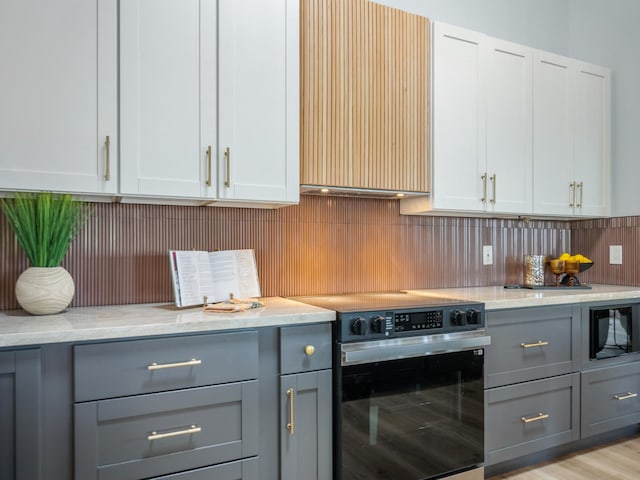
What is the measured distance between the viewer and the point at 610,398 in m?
2.68

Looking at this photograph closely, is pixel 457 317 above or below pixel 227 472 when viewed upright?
above

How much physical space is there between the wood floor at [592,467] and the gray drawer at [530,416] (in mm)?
130

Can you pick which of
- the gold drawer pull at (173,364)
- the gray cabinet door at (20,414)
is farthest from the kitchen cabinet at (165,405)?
the gray cabinet door at (20,414)

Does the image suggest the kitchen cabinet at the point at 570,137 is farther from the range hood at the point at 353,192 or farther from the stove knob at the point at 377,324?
the stove knob at the point at 377,324

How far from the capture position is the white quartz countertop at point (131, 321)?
1.46 meters

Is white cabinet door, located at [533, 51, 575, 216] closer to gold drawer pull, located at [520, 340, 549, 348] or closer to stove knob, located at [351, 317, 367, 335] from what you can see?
gold drawer pull, located at [520, 340, 549, 348]

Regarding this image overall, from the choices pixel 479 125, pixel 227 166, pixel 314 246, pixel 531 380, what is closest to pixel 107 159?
pixel 227 166

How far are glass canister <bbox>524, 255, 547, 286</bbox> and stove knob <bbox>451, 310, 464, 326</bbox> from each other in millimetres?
1195

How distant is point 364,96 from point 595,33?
2136mm

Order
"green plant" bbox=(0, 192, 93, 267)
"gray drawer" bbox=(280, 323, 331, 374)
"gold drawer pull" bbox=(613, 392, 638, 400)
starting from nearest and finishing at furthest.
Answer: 1. "green plant" bbox=(0, 192, 93, 267)
2. "gray drawer" bbox=(280, 323, 331, 374)
3. "gold drawer pull" bbox=(613, 392, 638, 400)

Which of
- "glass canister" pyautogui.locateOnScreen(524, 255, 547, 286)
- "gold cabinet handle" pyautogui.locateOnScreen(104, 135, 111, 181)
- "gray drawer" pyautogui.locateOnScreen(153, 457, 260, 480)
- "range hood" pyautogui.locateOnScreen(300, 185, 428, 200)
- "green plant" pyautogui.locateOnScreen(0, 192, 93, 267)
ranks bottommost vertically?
"gray drawer" pyautogui.locateOnScreen(153, 457, 260, 480)

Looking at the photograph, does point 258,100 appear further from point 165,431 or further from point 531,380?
point 531,380

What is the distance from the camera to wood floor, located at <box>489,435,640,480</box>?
7.74 feet

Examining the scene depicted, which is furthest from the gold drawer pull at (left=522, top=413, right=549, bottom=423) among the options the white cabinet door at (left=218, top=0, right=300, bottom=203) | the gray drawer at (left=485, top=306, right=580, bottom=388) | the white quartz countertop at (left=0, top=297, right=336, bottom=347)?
the white cabinet door at (left=218, top=0, right=300, bottom=203)
